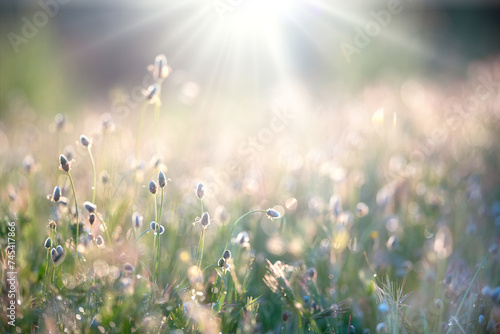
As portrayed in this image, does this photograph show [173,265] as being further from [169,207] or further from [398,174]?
[398,174]

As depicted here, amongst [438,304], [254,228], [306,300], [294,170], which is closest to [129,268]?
[306,300]

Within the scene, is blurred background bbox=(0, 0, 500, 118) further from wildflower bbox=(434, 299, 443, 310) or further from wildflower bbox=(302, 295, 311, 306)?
wildflower bbox=(434, 299, 443, 310)

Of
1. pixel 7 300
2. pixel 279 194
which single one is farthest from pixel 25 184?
pixel 279 194

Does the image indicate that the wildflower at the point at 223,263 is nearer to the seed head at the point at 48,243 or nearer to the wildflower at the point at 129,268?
Result: the wildflower at the point at 129,268

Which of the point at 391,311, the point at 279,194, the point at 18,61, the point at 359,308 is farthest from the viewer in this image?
the point at 18,61

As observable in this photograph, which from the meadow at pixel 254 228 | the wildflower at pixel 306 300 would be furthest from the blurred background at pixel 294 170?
the wildflower at pixel 306 300

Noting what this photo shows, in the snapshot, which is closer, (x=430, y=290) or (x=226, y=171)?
(x=430, y=290)

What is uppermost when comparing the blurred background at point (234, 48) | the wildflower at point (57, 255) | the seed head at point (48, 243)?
the seed head at point (48, 243)

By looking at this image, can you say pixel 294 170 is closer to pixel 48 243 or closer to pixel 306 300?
pixel 306 300

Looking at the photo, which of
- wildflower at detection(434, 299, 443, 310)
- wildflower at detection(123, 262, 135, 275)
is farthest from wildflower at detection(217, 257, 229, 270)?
wildflower at detection(434, 299, 443, 310)
